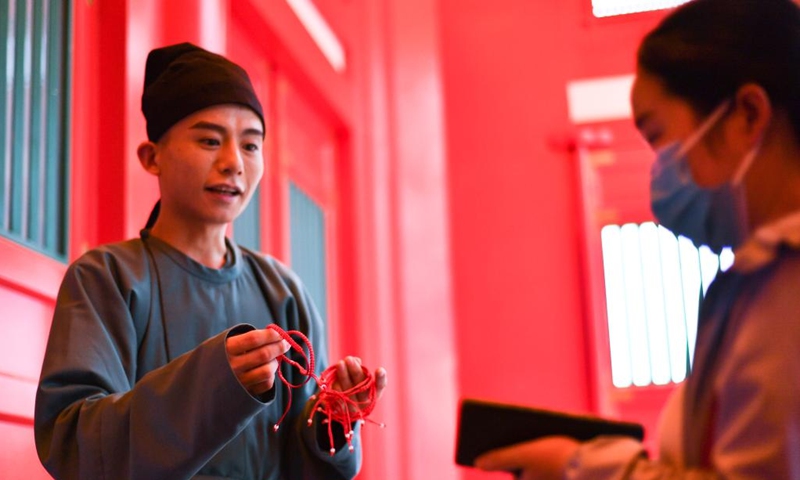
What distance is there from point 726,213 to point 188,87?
0.97 meters

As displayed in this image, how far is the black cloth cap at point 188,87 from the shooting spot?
1.72 metres

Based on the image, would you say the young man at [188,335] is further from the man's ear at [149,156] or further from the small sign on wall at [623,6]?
the small sign on wall at [623,6]

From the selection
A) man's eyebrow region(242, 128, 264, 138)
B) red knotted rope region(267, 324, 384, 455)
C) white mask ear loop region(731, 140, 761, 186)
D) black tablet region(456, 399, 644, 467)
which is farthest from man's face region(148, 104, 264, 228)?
white mask ear loop region(731, 140, 761, 186)

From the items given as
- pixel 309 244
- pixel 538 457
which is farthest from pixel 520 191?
pixel 538 457

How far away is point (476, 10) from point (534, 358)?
1937 mm

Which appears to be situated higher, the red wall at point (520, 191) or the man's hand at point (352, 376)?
the red wall at point (520, 191)

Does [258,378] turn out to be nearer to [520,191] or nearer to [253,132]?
[253,132]

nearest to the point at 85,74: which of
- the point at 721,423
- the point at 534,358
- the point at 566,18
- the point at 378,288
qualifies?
the point at 721,423

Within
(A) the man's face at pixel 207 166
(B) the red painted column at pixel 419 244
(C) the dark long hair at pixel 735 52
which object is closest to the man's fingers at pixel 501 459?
(C) the dark long hair at pixel 735 52

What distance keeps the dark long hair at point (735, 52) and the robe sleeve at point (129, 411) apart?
0.69 meters

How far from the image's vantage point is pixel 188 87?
172 cm

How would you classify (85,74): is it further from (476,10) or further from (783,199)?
(476,10)

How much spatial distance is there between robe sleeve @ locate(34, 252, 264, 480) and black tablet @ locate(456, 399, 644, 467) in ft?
1.27

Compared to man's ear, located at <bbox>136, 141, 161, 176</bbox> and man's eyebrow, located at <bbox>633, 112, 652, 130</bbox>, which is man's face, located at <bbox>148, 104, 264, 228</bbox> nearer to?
man's ear, located at <bbox>136, 141, 161, 176</bbox>
